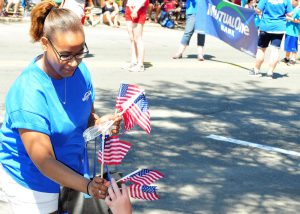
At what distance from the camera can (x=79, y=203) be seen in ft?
10.8

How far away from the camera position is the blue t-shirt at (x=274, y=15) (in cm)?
1151

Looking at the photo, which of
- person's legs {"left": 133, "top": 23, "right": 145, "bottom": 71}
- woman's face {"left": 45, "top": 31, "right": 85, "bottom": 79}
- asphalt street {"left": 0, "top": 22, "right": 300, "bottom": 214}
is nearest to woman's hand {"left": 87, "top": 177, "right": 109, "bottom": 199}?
woman's face {"left": 45, "top": 31, "right": 85, "bottom": 79}

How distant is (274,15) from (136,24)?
99.9 inches

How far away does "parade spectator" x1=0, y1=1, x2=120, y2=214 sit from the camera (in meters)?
2.92

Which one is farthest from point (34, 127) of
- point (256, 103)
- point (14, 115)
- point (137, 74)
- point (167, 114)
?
point (137, 74)

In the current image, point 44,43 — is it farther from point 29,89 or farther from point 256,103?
point 256,103

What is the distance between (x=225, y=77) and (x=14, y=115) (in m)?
9.12

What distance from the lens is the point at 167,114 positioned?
8.72m

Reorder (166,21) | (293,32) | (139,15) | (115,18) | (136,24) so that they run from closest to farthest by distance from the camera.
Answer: (139,15) → (136,24) → (293,32) → (115,18) → (166,21)

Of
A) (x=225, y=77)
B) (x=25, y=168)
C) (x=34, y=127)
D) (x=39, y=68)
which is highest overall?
(x=39, y=68)

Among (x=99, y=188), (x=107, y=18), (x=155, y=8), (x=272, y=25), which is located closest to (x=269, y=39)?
(x=272, y=25)

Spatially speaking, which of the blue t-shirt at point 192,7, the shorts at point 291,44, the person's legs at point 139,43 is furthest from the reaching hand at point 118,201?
the shorts at point 291,44

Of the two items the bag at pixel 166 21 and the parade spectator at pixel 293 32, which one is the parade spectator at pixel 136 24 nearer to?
the parade spectator at pixel 293 32

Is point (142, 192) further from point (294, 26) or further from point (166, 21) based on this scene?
point (166, 21)
